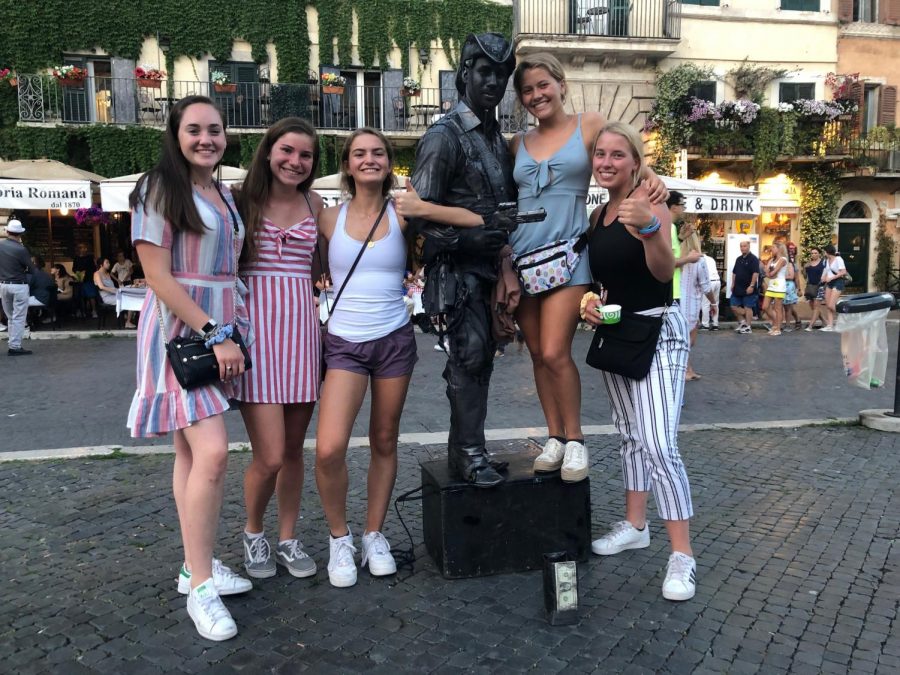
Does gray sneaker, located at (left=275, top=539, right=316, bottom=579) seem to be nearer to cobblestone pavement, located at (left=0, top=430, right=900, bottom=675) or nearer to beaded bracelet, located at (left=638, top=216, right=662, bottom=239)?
cobblestone pavement, located at (left=0, top=430, right=900, bottom=675)

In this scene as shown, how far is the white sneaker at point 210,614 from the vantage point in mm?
3035

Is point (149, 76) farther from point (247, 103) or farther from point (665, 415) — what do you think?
point (665, 415)

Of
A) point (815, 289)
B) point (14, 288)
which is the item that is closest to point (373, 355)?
point (14, 288)

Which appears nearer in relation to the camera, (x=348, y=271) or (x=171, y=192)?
(x=171, y=192)

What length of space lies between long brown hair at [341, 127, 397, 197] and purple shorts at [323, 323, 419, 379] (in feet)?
2.14

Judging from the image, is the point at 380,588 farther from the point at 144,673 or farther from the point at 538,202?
the point at 538,202

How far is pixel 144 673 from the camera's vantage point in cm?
281

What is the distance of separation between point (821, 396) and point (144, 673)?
7.38m

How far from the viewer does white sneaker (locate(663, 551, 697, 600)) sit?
336 cm

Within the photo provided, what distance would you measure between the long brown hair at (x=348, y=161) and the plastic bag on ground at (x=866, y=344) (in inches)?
147

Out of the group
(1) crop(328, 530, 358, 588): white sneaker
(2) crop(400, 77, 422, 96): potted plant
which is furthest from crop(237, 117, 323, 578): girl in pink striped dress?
(2) crop(400, 77, 422, 96): potted plant

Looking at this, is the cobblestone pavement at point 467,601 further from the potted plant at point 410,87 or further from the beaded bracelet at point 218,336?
the potted plant at point 410,87

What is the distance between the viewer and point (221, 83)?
19672 mm

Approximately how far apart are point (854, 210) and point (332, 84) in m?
15.6
